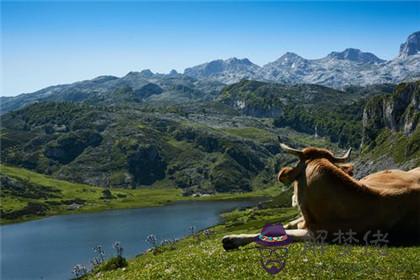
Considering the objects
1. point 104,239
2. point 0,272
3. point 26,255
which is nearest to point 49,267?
point 0,272

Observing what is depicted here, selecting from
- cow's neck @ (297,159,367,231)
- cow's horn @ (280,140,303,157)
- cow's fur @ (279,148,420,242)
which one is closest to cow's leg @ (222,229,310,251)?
cow's fur @ (279,148,420,242)

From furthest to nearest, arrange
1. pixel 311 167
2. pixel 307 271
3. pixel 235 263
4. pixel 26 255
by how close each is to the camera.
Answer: pixel 26 255 → pixel 311 167 → pixel 235 263 → pixel 307 271

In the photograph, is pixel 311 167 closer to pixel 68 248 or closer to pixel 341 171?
pixel 341 171

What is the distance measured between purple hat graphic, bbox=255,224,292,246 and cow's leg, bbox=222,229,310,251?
0.20m

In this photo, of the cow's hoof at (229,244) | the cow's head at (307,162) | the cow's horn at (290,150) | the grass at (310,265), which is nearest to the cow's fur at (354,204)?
the cow's head at (307,162)

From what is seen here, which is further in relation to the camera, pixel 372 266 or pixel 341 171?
pixel 341 171

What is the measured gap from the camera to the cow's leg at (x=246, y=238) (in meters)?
17.3

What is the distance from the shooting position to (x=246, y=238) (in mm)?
17797

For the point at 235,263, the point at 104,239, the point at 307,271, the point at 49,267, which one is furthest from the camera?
the point at 104,239

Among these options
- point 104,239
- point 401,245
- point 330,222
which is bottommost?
point 104,239

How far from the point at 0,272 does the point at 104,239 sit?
165 ft

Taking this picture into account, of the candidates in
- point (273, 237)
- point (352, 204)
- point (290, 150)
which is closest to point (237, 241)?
point (273, 237)

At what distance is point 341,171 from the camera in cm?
1686

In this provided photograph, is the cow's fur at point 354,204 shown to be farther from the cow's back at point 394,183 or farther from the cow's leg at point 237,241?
the cow's leg at point 237,241
